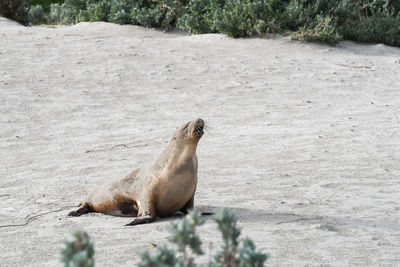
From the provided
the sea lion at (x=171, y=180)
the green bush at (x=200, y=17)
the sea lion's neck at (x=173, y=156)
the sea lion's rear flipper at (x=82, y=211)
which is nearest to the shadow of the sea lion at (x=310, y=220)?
the sea lion at (x=171, y=180)

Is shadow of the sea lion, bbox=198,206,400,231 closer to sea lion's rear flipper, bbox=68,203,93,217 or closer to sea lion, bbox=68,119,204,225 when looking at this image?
sea lion, bbox=68,119,204,225

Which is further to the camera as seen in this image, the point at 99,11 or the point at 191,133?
the point at 99,11

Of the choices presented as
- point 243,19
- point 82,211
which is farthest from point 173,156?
point 243,19

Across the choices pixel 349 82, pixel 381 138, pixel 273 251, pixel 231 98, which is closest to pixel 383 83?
pixel 349 82

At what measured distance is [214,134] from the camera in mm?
8609

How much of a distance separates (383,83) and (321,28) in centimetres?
257

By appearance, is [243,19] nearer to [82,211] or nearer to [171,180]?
[82,211]

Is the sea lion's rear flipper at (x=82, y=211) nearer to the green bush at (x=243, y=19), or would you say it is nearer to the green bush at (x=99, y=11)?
the green bush at (x=243, y=19)

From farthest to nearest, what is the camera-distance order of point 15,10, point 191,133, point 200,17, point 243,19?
point 15,10
point 200,17
point 243,19
point 191,133

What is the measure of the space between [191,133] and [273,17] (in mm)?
8924

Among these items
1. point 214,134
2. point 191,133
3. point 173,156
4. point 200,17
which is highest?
point 200,17

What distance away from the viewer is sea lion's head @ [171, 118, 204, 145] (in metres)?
4.84

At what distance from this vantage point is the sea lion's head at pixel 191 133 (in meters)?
4.84

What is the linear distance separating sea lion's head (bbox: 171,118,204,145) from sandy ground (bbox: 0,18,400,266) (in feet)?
1.96
